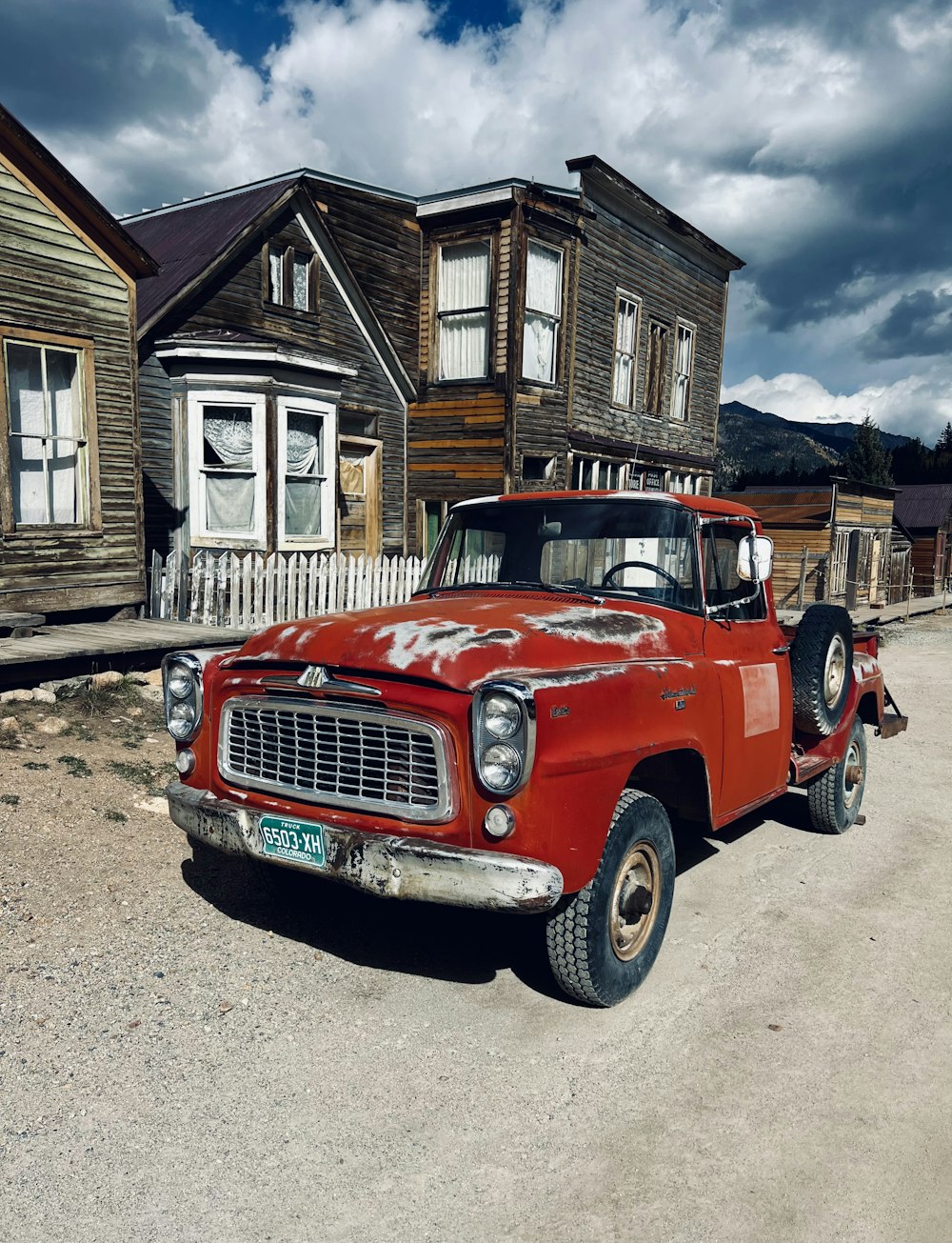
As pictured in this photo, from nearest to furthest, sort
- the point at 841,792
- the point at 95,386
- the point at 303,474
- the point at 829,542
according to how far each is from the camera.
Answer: the point at 841,792 → the point at 95,386 → the point at 303,474 → the point at 829,542

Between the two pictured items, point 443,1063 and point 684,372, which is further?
point 684,372

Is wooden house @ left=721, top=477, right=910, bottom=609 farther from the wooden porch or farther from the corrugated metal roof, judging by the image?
the wooden porch

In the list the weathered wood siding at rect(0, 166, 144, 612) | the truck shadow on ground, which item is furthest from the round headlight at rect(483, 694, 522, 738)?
the weathered wood siding at rect(0, 166, 144, 612)

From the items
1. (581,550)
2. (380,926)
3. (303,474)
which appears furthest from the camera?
(303,474)

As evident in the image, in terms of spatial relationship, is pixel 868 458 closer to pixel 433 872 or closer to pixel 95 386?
pixel 95 386

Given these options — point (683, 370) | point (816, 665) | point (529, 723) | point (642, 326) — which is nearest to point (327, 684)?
point (529, 723)

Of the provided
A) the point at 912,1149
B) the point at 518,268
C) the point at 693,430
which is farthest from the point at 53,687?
the point at 693,430

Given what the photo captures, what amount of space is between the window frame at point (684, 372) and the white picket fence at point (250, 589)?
469 inches

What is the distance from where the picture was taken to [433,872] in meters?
3.34

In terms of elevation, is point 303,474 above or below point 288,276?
below

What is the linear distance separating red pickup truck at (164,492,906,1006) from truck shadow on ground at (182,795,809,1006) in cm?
54

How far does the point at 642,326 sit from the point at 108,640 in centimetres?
1435

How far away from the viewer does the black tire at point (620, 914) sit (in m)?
3.62

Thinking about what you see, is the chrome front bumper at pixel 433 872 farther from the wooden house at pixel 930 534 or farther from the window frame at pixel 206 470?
the wooden house at pixel 930 534
